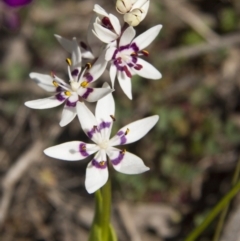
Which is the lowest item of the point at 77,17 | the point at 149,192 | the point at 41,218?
the point at 41,218

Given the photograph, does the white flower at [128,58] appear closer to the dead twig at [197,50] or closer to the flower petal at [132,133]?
the flower petal at [132,133]

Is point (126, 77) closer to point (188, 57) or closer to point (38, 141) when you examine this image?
point (38, 141)

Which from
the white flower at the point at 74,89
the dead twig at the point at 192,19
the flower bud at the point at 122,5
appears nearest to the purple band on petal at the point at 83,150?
the white flower at the point at 74,89

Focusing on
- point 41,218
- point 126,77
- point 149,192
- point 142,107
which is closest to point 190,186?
point 149,192

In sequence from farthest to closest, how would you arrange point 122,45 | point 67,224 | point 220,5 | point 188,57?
point 220,5 < point 188,57 < point 67,224 < point 122,45

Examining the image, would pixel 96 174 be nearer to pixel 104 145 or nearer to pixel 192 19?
pixel 104 145

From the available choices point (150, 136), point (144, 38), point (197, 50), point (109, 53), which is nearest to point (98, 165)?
point (109, 53)
